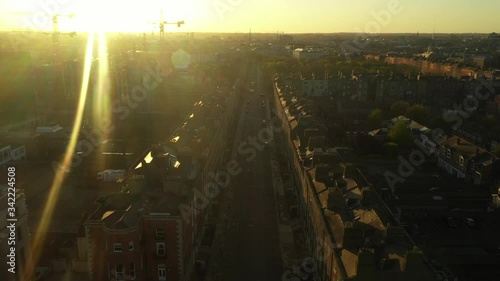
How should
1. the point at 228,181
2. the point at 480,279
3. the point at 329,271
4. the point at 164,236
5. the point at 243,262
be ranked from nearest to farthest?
1. the point at 329,271
2. the point at 164,236
3. the point at 480,279
4. the point at 243,262
5. the point at 228,181

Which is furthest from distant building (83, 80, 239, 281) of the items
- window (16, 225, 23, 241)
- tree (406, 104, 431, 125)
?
A: tree (406, 104, 431, 125)

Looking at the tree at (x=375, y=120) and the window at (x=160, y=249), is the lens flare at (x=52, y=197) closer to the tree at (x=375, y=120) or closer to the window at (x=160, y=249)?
the window at (x=160, y=249)

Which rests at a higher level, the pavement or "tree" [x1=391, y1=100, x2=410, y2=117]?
"tree" [x1=391, y1=100, x2=410, y2=117]

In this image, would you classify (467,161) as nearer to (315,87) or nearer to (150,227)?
(150,227)

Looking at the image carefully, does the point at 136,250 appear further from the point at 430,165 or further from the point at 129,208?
the point at 430,165

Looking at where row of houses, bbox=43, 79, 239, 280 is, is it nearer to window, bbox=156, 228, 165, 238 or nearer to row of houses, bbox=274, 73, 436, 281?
window, bbox=156, 228, 165, 238

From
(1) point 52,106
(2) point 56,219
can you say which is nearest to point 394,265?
(2) point 56,219
